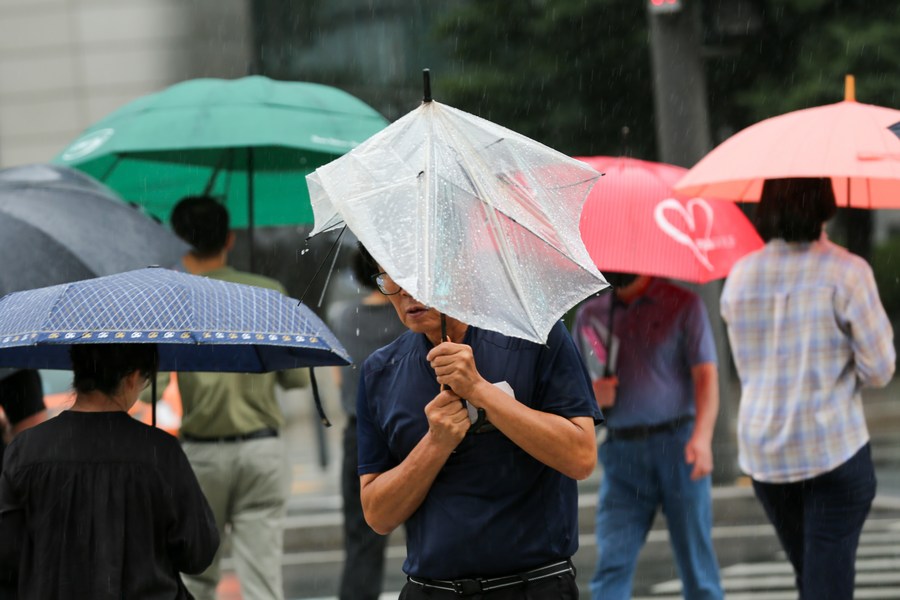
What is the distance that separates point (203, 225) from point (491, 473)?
3.01 metres

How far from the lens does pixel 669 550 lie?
9.52 meters

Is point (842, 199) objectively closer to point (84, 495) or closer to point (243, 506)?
point (243, 506)

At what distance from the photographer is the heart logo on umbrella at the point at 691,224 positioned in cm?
599

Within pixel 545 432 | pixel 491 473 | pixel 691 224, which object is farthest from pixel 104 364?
pixel 691 224

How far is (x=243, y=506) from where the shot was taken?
6125 millimetres

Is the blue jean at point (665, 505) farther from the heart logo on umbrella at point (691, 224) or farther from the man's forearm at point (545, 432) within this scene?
the man's forearm at point (545, 432)

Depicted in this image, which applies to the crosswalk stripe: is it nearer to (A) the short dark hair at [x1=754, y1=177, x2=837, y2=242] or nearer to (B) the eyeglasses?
(A) the short dark hair at [x1=754, y1=177, x2=837, y2=242]

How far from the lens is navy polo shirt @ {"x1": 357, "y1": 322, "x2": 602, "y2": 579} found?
3.42 meters

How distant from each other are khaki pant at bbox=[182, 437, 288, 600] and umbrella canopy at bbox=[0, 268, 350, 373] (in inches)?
72.3

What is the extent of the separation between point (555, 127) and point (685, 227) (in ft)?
27.1

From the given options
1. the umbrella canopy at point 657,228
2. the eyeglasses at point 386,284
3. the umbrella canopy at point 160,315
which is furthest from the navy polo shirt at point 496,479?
the umbrella canopy at point 657,228

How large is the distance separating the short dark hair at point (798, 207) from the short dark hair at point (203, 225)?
7.61ft

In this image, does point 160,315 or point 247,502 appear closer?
point 160,315

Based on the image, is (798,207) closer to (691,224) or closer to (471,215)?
(691,224)
